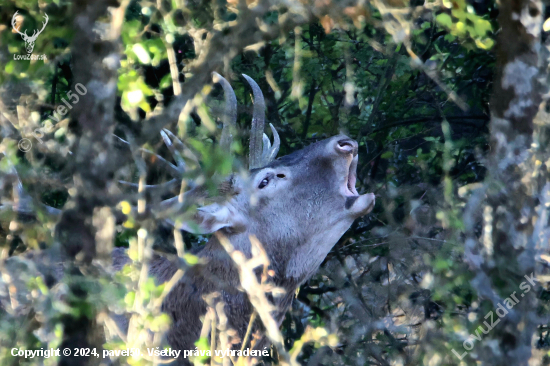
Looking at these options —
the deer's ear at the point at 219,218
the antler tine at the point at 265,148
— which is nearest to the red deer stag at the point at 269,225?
the deer's ear at the point at 219,218

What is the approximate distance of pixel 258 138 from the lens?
14.8ft

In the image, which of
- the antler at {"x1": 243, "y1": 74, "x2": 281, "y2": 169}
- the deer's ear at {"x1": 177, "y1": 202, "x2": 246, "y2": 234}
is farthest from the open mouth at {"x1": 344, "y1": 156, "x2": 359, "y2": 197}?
the deer's ear at {"x1": 177, "y1": 202, "x2": 246, "y2": 234}

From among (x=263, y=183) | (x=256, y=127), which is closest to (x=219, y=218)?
(x=263, y=183)

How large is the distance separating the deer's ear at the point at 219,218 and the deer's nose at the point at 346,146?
776 millimetres

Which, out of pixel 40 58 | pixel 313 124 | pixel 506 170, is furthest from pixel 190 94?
pixel 313 124

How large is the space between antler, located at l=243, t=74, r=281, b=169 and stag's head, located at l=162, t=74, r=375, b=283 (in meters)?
0.01

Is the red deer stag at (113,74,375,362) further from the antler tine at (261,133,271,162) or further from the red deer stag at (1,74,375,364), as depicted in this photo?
the antler tine at (261,133,271,162)

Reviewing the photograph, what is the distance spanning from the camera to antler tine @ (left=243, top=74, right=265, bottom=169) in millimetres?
4316

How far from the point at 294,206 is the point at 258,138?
69 cm

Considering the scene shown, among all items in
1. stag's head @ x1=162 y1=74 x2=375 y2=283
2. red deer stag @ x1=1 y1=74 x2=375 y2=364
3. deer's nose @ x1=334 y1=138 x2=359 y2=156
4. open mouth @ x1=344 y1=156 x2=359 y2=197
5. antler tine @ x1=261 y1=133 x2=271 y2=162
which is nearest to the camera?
red deer stag @ x1=1 y1=74 x2=375 y2=364

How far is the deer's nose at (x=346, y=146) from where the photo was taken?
13.5 feet

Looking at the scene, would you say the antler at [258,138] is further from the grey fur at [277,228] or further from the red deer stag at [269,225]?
the grey fur at [277,228]

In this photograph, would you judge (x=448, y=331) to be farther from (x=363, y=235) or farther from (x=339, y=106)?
(x=339, y=106)

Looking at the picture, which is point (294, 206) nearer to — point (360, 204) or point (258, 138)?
point (360, 204)
